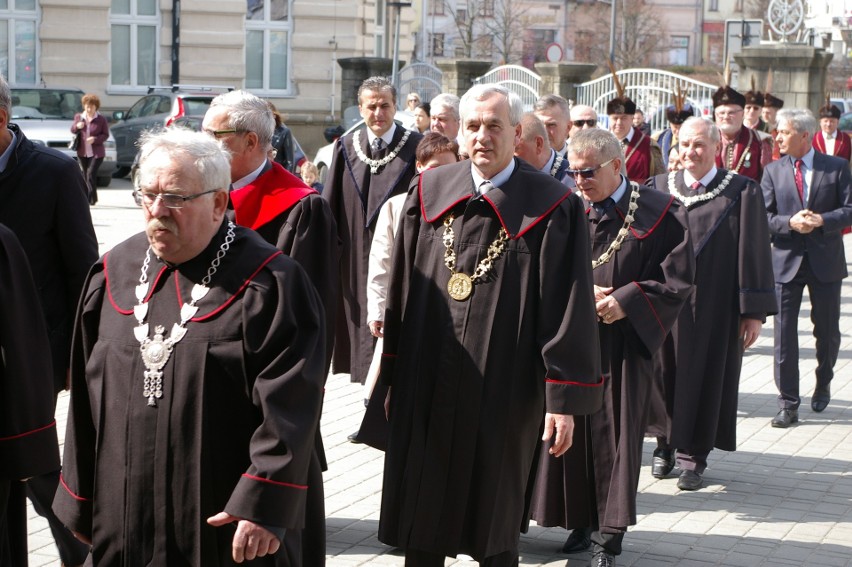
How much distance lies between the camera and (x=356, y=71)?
3184cm

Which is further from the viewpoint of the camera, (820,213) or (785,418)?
(820,213)

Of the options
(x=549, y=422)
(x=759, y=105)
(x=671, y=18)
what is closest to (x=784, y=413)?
(x=549, y=422)

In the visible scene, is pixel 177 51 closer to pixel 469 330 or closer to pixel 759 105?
pixel 759 105

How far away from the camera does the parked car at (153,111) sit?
84.3ft

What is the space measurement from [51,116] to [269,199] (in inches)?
819

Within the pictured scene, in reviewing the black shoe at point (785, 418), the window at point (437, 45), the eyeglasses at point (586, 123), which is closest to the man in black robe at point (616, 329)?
the black shoe at point (785, 418)

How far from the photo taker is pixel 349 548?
640 centimetres

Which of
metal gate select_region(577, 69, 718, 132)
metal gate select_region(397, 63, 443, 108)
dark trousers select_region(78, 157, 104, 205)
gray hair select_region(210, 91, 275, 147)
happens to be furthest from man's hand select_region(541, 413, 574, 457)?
metal gate select_region(397, 63, 443, 108)

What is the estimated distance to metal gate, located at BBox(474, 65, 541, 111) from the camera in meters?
26.9

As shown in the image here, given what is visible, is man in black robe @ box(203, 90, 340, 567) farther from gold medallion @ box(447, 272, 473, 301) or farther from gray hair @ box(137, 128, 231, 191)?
gray hair @ box(137, 128, 231, 191)

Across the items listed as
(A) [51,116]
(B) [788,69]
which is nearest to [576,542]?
(B) [788,69]

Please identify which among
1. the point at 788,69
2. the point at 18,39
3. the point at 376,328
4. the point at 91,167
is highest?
the point at 18,39

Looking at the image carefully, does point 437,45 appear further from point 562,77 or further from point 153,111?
point 562,77

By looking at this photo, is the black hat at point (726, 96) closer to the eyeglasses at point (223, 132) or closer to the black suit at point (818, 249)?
the black suit at point (818, 249)
